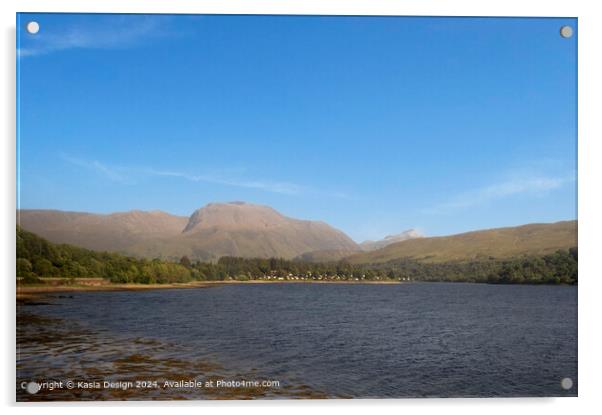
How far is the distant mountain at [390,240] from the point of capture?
632 centimetres

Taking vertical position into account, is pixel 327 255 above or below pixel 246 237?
below

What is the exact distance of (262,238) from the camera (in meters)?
6.12

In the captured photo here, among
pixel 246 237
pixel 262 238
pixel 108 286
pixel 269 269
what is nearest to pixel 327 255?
pixel 269 269

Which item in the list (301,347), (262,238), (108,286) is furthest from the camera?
(301,347)

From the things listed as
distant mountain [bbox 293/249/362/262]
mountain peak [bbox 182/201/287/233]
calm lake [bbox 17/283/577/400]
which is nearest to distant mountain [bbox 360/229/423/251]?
distant mountain [bbox 293/249/362/262]

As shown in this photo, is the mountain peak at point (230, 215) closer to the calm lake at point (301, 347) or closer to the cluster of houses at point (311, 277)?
the cluster of houses at point (311, 277)

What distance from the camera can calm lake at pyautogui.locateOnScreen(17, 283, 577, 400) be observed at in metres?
5.16

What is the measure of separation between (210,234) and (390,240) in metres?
2.13

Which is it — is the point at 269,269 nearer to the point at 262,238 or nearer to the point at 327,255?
the point at 262,238

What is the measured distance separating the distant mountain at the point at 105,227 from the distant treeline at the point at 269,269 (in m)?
0.13

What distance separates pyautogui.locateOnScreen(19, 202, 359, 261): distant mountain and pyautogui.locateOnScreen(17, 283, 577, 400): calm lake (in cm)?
49

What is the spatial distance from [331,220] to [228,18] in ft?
8.18

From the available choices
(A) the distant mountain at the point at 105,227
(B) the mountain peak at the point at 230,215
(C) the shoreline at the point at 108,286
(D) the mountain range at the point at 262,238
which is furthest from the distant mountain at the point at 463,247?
(A) the distant mountain at the point at 105,227

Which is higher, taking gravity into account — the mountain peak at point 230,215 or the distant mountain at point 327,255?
the mountain peak at point 230,215
